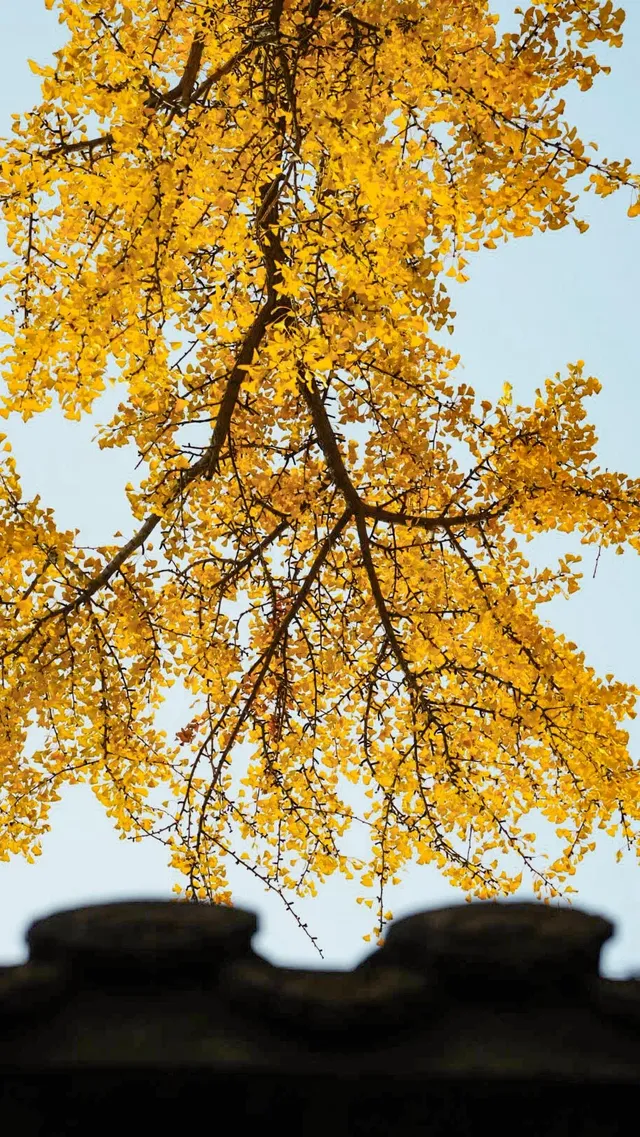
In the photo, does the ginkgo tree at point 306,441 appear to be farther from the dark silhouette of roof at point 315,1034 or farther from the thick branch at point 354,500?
the dark silhouette of roof at point 315,1034

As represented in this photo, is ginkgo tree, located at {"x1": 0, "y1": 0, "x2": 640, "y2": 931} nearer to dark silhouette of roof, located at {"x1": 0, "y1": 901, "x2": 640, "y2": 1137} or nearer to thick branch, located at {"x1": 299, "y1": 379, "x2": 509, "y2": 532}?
thick branch, located at {"x1": 299, "y1": 379, "x2": 509, "y2": 532}

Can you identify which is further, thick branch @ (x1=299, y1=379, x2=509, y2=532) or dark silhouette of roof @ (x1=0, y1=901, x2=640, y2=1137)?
thick branch @ (x1=299, y1=379, x2=509, y2=532)

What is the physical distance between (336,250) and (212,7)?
1782mm

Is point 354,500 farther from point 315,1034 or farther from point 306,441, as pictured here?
point 315,1034

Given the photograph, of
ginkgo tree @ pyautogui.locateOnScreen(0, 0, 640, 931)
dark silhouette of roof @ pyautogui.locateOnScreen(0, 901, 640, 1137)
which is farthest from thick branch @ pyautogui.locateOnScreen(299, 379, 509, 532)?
dark silhouette of roof @ pyautogui.locateOnScreen(0, 901, 640, 1137)

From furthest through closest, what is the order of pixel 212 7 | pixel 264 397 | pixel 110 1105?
pixel 264 397 → pixel 212 7 → pixel 110 1105

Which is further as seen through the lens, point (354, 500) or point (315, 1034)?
point (354, 500)

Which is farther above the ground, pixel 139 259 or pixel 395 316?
pixel 139 259

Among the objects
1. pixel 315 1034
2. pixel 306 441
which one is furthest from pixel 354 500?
pixel 315 1034

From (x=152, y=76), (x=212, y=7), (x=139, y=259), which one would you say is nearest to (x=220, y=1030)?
(x=139, y=259)

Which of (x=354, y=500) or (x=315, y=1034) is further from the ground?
(x=354, y=500)

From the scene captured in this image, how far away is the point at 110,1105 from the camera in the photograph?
1466mm

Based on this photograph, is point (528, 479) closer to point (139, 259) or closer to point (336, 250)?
point (336, 250)

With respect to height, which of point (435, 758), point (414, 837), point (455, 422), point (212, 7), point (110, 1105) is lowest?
point (110, 1105)
